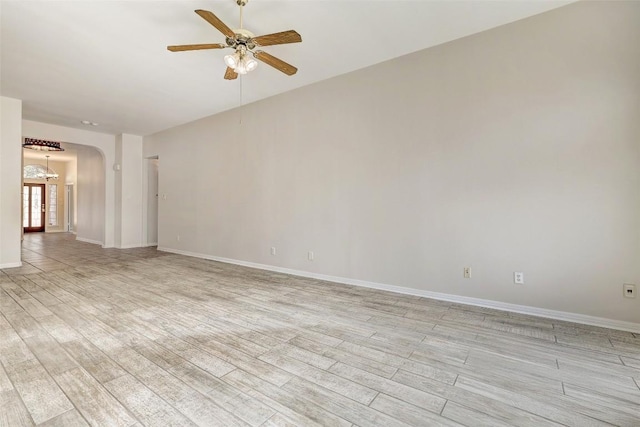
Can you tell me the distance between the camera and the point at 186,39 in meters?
3.31

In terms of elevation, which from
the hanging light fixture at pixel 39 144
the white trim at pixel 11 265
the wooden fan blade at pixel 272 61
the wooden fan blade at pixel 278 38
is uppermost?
the hanging light fixture at pixel 39 144

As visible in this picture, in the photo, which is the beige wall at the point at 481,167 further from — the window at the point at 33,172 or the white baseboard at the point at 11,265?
the window at the point at 33,172

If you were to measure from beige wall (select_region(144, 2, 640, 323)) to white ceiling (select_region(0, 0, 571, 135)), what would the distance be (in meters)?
0.32

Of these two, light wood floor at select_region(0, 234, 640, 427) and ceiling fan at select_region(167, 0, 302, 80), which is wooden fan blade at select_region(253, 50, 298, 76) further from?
light wood floor at select_region(0, 234, 640, 427)

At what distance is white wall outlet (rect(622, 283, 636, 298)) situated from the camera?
253 centimetres

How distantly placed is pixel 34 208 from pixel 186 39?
13.5 metres

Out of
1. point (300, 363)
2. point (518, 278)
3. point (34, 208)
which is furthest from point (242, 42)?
point (34, 208)

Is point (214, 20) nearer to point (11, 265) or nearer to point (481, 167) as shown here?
point (481, 167)

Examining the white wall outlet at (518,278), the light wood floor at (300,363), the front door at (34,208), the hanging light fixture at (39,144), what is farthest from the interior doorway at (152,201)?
the white wall outlet at (518,278)

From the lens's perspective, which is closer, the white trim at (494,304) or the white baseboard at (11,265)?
the white trim at (494,304)

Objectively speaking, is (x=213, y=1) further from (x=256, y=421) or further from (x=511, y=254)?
(x=511, y=254)

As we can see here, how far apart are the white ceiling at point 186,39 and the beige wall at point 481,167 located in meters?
0.32

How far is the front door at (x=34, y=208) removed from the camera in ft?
38.1

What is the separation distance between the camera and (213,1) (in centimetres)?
268
